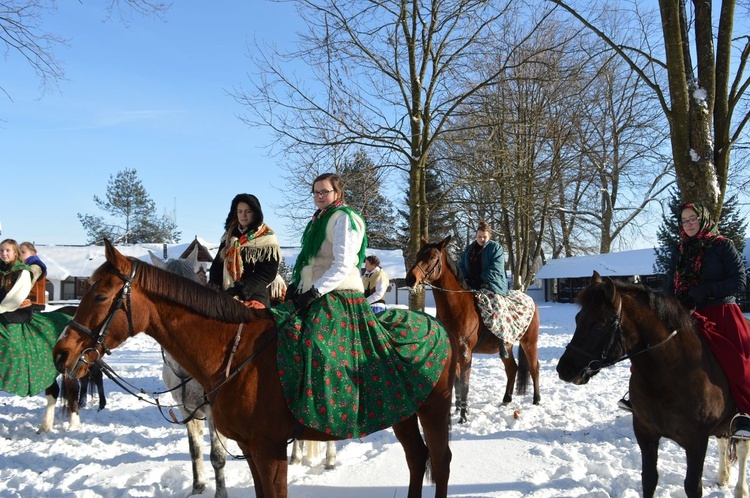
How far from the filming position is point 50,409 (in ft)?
23.5

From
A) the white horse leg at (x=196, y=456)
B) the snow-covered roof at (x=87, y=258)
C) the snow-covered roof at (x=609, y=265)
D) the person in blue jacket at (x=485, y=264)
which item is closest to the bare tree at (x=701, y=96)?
the person in blue jacket at (x=485, y=264)

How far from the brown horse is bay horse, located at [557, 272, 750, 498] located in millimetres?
2039

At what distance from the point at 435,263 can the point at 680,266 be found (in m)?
3.10

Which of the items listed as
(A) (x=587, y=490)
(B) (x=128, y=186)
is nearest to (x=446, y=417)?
(A) (x=587, y=490)

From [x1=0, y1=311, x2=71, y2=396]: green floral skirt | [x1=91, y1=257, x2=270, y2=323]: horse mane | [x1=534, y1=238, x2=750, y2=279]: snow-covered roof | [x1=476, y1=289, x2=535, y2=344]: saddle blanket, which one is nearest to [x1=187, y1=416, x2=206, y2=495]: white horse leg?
[x1=91, y1=257, x2=270, y2=323]: horse mane

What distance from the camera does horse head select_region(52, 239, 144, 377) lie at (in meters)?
2.91

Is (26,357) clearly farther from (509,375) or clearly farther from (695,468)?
(695,468)

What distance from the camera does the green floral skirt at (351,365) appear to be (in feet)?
10.7

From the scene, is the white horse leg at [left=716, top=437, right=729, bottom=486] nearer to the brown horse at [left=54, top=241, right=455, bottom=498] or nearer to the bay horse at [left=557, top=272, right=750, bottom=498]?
the bay horse at [left=557, top=272, right=750, bottom=498]

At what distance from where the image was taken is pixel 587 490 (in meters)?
4.64

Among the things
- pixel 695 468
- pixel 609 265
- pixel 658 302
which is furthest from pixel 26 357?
pixel 609 265

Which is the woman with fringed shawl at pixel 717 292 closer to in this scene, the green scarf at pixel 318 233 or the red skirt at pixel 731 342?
the red skirt at pixel 731 342

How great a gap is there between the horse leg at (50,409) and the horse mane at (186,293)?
4.99 metres

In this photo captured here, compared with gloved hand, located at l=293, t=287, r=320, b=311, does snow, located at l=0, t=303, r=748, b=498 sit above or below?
below
